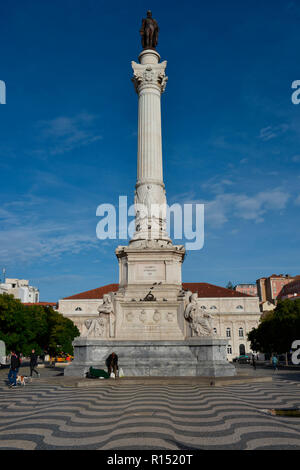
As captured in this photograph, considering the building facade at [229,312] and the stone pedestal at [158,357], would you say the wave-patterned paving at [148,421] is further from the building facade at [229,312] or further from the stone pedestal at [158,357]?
the building facade at [229,312]

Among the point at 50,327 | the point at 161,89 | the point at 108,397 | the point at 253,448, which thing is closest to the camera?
the point at 253,448

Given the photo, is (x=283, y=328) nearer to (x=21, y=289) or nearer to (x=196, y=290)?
(x=196, y=290)

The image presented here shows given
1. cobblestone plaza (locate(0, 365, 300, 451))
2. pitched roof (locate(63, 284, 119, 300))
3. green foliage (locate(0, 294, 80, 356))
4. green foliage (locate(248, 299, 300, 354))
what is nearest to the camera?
cobblestone plaza (locate(0, 365, 300, 451))

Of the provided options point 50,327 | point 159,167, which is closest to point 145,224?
point 159,167

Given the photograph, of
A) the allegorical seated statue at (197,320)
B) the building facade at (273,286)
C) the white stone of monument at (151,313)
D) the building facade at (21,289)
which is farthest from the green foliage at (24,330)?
the building facade at (273,286)

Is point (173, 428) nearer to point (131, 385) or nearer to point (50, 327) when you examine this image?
point (131, 385)

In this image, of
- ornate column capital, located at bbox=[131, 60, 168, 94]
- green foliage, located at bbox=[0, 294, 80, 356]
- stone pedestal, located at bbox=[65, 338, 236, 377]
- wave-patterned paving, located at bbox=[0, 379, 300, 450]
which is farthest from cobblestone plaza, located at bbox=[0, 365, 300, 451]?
ornate column capital, located at bbox=[131, 60, 168, 94]

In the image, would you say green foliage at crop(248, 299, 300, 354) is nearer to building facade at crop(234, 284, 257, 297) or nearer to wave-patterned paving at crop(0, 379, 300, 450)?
wave-patterned paving at crop(0, 379, 300, 450)

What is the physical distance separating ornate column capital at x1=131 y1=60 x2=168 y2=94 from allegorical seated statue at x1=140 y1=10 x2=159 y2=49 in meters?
2.80

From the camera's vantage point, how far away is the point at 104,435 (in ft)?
23.4

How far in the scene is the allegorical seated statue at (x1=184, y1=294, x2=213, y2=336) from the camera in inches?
773

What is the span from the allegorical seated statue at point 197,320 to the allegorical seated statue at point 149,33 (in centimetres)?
2069
